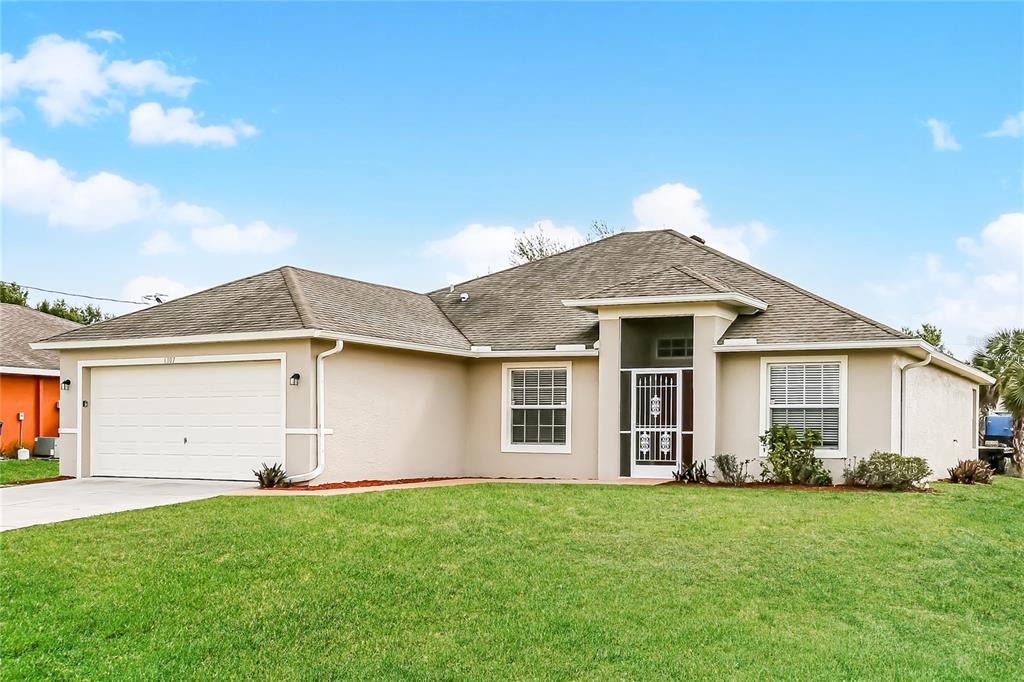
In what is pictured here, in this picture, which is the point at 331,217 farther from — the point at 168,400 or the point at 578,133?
the point at 168,400

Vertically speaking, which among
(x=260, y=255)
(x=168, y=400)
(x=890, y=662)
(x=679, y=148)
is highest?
(x=679, y=148)

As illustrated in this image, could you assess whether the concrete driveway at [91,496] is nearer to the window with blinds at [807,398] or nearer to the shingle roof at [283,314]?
the shingle roof at [283,314]

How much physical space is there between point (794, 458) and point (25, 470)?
16307 millimetres

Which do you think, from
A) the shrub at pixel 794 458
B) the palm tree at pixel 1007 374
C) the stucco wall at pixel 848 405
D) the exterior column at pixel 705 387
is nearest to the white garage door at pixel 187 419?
the exterior column at pixel 705 387

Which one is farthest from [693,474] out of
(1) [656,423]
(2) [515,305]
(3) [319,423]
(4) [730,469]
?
(3) [319,423]

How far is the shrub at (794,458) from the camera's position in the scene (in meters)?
17.6

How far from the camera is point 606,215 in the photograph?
49156 mm

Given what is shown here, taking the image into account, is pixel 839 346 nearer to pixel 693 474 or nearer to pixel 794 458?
pixel 794 458

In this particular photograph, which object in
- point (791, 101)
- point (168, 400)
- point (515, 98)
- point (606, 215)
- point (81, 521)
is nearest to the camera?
point (81, 521)

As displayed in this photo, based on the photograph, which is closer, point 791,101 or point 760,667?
point 760,667

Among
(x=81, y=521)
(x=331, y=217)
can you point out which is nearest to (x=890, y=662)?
(x=81, y=521)

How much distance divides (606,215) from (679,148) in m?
24.7

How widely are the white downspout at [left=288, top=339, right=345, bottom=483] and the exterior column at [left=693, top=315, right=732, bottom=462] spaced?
6.58m

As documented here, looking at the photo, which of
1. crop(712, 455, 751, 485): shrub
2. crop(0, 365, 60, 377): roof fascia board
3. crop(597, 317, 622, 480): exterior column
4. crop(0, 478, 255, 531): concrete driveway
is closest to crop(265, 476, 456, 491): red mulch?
crop(0, 478, 255, 531): concrete driveway
